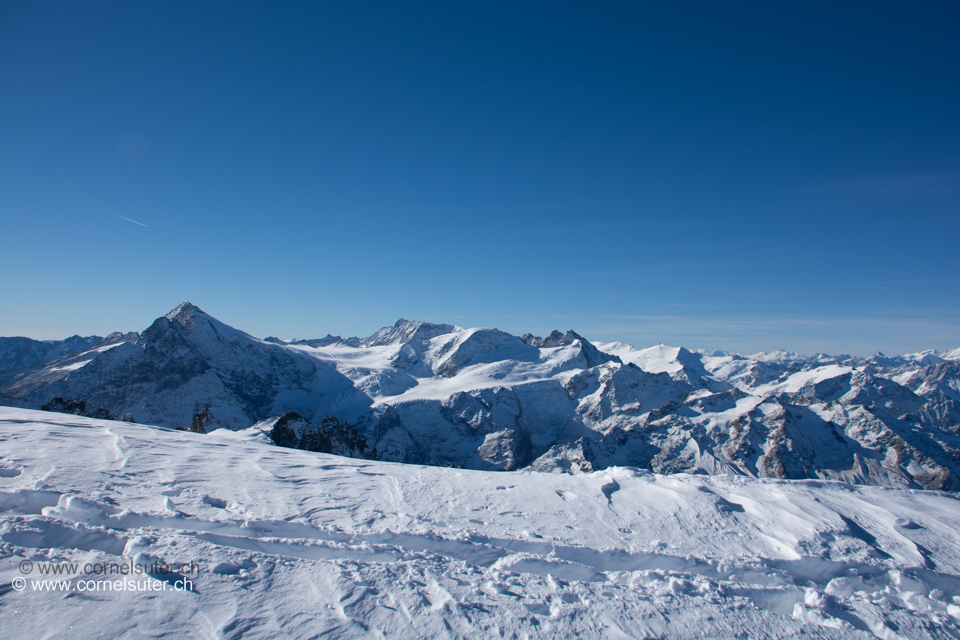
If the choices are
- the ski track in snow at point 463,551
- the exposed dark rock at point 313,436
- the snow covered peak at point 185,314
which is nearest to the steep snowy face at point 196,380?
the snow covered peak at point 185,314

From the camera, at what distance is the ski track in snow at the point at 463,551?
556 cm

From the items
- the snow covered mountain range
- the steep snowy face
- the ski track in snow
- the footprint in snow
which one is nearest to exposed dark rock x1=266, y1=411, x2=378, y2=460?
the ski track in snow

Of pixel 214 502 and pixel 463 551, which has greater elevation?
pixel 214 502

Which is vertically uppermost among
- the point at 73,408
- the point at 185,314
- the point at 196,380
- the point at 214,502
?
the point at 185,314

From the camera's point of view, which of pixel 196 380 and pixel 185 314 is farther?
pixel 185 314

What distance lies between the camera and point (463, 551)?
7.75m

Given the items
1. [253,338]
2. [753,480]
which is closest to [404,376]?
[253,338]

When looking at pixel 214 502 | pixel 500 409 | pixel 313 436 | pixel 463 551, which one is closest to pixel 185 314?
pixel 500 409

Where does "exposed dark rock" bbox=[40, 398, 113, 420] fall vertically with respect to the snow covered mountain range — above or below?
above

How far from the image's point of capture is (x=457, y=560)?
7363 millimetres

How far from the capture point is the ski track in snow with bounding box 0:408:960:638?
5.56 m

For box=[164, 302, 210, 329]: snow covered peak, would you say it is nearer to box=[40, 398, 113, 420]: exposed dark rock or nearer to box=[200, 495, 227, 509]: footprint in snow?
box=[40, 398, 113, 420]: exposed dark rock

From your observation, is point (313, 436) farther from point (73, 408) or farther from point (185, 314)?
point (185, 314)

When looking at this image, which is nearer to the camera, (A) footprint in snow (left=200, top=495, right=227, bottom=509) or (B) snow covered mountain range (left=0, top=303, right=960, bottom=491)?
(A) footprint in snow (left=200, top=495, right=227, bottom=509)
